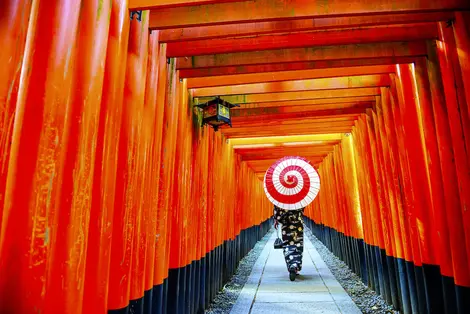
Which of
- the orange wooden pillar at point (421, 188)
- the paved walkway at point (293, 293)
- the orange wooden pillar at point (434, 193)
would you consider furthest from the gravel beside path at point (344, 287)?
the orange wooden pillar at point (434, 193)

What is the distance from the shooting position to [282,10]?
117 inches

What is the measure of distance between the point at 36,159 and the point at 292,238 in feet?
21.8

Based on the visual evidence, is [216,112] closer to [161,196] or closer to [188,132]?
[188,132]

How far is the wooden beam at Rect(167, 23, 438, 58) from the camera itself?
3.51 m

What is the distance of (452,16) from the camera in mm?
2996

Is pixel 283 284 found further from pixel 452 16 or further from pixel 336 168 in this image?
pixel 452 16

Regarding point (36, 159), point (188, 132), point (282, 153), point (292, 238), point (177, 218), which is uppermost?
point (282, 153)

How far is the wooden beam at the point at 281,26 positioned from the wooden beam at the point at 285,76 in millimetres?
1064

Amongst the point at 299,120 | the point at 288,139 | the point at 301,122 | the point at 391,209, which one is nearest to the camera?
the point at 391,209

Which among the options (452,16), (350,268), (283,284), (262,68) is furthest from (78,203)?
(350,268)

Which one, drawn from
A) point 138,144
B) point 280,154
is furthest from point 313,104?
point 280,154

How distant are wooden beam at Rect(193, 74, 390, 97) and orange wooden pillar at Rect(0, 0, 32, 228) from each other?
362 centimetres

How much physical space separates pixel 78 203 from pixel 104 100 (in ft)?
2.46

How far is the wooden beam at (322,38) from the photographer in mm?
3513
